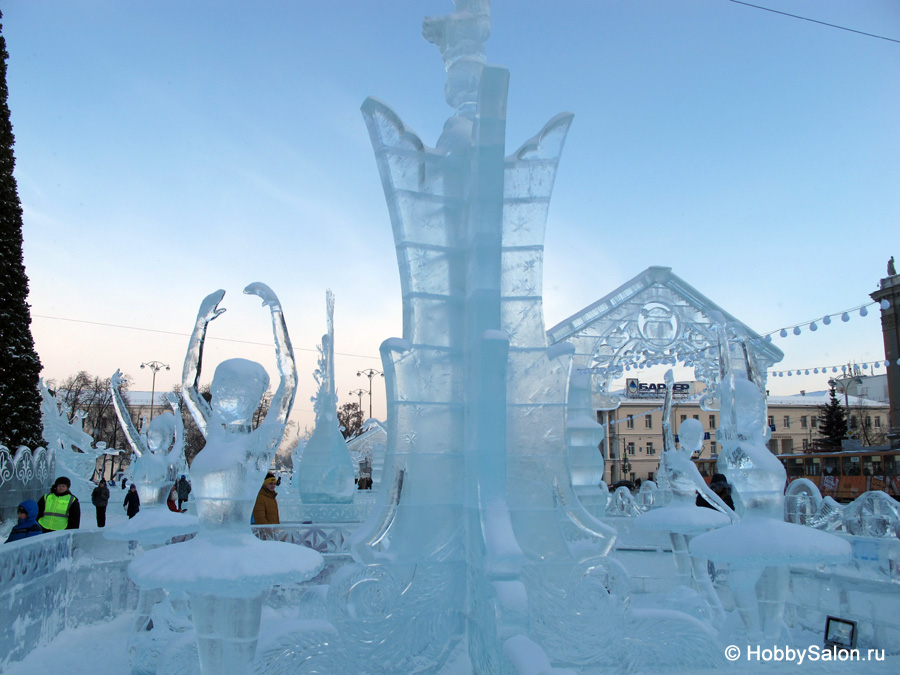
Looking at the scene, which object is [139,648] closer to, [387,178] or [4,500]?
[387,178]

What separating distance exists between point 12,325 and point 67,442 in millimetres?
3559

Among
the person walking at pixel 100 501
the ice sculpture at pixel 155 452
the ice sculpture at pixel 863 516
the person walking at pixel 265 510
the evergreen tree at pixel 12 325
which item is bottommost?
the person walking at pixel 100 501

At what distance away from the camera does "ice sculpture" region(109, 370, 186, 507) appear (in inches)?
197

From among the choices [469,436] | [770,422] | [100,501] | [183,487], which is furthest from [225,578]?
[770,422]

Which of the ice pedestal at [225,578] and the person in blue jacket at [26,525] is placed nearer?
the ice pedestal at [225,578]

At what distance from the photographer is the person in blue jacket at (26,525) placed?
5770 mm

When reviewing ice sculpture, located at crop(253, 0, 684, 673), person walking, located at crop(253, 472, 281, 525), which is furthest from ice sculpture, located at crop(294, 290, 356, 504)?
ice sculpture, located at crop(253, 0, 684, 673)

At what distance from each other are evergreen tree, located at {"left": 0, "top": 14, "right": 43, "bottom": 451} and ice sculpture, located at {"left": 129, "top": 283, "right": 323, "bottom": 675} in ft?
39.9

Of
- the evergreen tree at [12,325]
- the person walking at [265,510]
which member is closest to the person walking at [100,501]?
the evergreen tree at [12,325]

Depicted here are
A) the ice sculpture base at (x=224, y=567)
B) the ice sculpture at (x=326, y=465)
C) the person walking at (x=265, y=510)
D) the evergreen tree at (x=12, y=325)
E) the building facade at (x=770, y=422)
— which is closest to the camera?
the ice sculpture base at (x=224, y=567)

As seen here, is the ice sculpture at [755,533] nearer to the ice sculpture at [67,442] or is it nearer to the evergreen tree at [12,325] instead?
the evergreen tree at [12,325]

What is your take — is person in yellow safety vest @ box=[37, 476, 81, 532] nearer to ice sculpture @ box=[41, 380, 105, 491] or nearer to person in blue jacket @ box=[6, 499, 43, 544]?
person in blue jacket @ box=[6, 499, 43, 544]

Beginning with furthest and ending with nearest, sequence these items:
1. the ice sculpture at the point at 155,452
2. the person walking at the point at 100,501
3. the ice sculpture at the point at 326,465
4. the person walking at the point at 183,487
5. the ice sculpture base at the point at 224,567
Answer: the person walking at the point at 183,487 → the person walking at the point at 100,501 → the ice sculpture at the point at 326,465 → the ice sculpture at the point at 155,452 → the ice sculpture base at the point at 224,567

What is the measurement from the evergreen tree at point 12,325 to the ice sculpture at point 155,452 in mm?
9781
